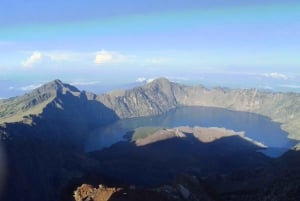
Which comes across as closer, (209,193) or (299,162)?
(209,193)

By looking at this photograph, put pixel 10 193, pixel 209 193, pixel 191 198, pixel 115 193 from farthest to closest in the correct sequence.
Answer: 1. pixel 10 193
2. pixel 209 193
3. pixel 191 198
4. pixel 115 193

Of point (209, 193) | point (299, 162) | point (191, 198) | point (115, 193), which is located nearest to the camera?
point (115, 193)

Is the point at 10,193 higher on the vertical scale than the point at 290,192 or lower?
lower

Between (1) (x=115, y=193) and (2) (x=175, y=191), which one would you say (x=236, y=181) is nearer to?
(2) (x=175, y=191)

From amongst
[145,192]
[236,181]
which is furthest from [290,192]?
[236,181]

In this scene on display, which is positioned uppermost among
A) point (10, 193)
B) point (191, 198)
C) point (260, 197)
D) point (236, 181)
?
point (191, 198)

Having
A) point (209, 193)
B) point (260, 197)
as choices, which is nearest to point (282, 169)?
point (260, 197)

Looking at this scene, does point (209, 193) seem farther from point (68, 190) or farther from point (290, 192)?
point (68, 190)

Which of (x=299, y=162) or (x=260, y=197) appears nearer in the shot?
(x=260, y=197)

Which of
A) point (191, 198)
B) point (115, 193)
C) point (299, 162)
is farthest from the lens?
point (299, 162)
